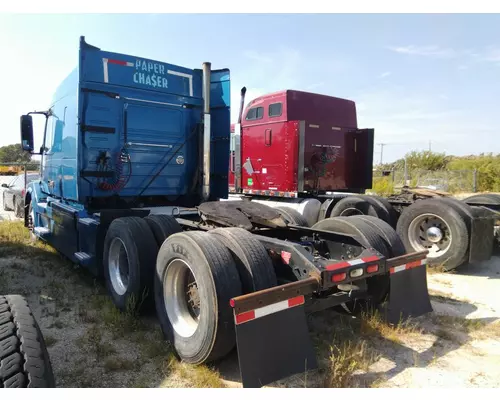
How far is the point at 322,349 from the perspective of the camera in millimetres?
3707

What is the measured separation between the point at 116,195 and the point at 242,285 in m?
3.48

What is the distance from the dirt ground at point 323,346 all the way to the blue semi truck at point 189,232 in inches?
8.8

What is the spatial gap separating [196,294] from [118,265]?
5.85ft

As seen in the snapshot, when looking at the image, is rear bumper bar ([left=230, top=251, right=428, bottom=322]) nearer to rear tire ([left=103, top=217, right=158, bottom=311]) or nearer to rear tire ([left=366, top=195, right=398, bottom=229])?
rear tire ([left=103, top=217, right=158, bottom=311])

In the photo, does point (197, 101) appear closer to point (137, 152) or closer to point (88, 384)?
point (137, 152)

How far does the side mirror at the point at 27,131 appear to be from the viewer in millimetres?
6836

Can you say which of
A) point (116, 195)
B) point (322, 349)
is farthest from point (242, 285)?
point (116, 195)

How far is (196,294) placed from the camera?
3.61 meters

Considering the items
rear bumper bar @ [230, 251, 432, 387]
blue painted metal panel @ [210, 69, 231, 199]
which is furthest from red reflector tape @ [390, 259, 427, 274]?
blue painted metal panel @ [210, 69, 231, 199]

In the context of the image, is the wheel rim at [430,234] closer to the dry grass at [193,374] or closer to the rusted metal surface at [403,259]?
the rusted metal surface at [403,259]

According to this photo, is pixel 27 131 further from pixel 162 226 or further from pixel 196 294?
pixel 196 294

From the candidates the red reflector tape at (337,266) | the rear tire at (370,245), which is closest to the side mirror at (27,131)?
the rear tire at (370,245)

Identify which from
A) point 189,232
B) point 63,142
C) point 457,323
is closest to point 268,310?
point 189,232

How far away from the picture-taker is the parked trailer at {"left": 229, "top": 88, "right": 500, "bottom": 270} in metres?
7.21
